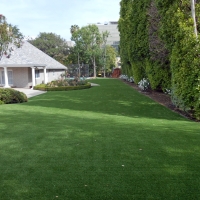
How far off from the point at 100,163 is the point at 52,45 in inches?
2612

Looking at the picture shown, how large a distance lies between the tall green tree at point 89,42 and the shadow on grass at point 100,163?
51371mm

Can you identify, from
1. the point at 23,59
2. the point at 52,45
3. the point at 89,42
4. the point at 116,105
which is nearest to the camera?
the point at 116,105

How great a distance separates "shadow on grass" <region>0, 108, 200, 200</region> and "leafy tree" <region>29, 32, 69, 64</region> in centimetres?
5926

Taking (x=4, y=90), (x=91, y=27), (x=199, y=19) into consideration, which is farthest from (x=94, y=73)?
(x=199, y=19)

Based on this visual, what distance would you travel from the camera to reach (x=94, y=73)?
188 feet

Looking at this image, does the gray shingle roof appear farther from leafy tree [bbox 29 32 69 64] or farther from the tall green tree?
leafy tree [bbox 29 32 69 64]

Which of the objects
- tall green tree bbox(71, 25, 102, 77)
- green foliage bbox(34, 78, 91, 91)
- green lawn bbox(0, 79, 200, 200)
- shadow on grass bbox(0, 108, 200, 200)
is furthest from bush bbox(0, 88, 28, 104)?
tall green tree bbox(71, 25, 102, 77)

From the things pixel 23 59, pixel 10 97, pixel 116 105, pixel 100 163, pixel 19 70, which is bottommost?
pixel 116 105

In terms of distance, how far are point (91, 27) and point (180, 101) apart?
168 feet

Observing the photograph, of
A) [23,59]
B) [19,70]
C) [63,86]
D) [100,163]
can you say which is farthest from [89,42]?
[100,163]

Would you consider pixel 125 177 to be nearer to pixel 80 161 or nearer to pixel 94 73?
pixel 80 161

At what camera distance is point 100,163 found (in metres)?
4.64

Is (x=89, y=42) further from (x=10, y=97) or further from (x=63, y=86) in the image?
(x=10, y=97)

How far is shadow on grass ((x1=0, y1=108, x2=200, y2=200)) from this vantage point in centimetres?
360
